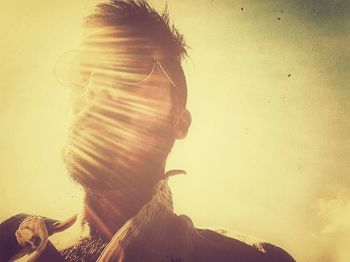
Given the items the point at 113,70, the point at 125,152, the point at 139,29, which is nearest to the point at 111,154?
the point at 125,152

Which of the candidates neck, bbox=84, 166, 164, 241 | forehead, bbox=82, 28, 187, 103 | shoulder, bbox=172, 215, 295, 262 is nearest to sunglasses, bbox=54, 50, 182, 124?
forehead, bbox=82, 28, 187, 103

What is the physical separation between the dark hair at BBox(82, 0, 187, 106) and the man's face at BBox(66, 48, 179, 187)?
0.15m

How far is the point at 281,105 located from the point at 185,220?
104 cm

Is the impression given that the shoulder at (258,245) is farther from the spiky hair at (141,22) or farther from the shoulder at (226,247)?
the spiky hair at (141,22)

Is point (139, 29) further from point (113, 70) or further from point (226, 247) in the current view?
point (226, 247)

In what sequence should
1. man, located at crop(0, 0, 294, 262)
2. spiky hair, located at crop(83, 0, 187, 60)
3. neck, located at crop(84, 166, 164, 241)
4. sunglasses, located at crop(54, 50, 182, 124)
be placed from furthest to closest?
spiky hair, located at crop(83, 0, 187, 60) < sunglasses, located at crop(54, 50, 182, 124) < neck, located at crop(84, 166, 164, 241) < man, located at crop(0, 0, 294, 262)

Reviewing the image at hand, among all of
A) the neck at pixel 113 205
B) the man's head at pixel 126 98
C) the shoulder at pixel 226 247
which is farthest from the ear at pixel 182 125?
the shoulder at pixel 226 247

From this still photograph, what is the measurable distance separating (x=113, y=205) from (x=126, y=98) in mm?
678

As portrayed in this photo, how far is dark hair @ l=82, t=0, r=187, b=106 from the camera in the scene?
87.3 inches

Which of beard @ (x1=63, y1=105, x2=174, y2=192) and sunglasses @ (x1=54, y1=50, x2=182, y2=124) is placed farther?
sunglasses @ (x1=54, y1=50, x2=182, y2=124)

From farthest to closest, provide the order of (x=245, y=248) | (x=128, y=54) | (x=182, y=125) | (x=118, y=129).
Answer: (x=182, y=125), (x=128, y=54), (x=118, y=129), (x=245, y=248)

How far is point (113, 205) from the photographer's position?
79.0 inches

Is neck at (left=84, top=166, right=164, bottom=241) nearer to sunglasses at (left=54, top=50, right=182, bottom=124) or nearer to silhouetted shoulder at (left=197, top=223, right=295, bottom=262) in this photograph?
silhouetted shoulder at (left=197, top=223, right=295, bottom=262)

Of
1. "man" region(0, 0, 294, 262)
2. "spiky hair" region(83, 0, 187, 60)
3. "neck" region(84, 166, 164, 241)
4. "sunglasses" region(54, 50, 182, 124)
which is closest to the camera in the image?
"man" region(0, 0, 294, 262)
